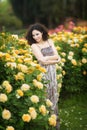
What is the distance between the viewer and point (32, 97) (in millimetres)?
4227

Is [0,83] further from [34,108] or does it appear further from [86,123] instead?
[86,123]

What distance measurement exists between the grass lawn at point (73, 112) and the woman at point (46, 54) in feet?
2.82

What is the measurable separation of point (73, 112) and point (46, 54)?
1884 mm

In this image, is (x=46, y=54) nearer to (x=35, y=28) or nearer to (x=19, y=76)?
(x=35, y=28)

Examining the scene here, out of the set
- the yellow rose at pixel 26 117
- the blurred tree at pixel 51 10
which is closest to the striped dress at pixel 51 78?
the yellow rose at pixel 26 117

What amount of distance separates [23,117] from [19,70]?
0.63 m

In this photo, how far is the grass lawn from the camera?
6.07 metres

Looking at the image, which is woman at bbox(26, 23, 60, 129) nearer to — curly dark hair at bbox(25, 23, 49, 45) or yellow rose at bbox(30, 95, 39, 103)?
curly dark hair at bbox(25, 23, 49, 45)

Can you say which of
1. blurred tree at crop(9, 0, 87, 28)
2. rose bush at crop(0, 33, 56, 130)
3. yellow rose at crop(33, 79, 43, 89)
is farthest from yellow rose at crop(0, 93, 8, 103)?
blurred tree at crop(9, 0, 87, 28)

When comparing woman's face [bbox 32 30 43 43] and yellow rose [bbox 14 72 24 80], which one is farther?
woman's face [bbox 32 30 43 43]

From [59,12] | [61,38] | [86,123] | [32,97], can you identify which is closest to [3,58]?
[32,97]

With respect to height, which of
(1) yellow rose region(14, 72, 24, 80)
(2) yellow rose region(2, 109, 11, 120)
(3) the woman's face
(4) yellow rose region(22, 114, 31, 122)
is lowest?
(4) yellow rose region(22, 114, 31, 122)

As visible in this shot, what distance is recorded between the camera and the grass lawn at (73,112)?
6.07 meters

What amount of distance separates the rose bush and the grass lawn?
145 centimetres
